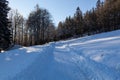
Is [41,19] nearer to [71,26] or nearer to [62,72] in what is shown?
[71,26]

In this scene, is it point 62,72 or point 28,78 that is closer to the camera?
point 28,78

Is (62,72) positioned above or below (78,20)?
below

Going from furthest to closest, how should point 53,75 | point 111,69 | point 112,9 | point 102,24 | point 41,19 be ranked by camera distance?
point 41,19, point 102,24, point 112,9, point 53,75, point 111,69

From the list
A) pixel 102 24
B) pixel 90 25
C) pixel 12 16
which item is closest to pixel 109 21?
pixel 102 24

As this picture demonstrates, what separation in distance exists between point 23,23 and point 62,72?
241 feet

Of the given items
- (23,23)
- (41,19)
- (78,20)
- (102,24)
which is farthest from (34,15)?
(102,24)

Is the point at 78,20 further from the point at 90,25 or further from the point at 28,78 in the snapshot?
the point at 28,78

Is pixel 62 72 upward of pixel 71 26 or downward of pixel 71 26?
downward

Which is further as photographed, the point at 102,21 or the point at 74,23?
the point at 74,23

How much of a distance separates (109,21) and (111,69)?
2041 inches

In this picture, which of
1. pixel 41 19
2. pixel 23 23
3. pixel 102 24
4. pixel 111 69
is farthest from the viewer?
pixel 23 23

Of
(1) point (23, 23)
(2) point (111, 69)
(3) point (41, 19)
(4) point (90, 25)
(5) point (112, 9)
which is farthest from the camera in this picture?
(1) point (23, 23)

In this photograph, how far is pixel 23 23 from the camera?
275 feet

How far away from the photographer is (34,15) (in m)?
75.9
